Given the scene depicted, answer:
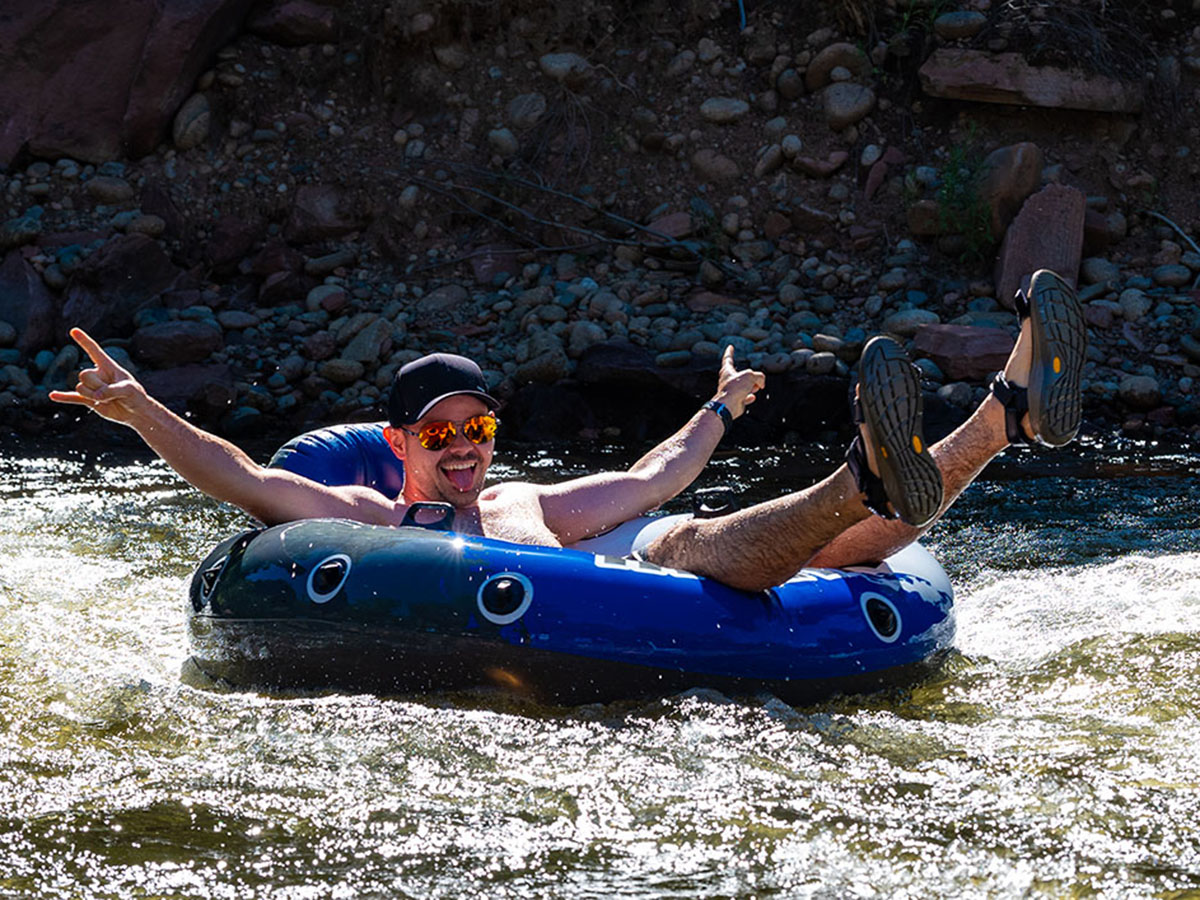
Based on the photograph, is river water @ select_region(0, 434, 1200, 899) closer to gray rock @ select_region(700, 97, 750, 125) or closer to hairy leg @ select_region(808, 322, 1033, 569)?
hairy leg @ select_region(808, 322, 1033, 569)

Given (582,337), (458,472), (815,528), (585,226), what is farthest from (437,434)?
(585,226)

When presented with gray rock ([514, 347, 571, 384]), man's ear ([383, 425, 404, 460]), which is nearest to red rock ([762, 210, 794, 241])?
gray rock ([514, 347, 571, 384])

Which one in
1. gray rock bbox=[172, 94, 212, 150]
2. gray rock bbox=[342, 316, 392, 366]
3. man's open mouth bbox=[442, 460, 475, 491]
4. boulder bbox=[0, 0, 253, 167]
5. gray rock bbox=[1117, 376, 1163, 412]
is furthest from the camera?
gray rock bbox=[172, 94, 212, 150]

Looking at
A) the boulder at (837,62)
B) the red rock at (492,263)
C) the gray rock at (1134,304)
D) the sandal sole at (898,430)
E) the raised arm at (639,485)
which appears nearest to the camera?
the sandal sole at (898,430)

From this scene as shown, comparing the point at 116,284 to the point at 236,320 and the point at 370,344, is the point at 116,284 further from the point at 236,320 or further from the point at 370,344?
the point at 370,344

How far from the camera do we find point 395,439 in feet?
14.7

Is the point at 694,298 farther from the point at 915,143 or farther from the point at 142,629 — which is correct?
the point at 142,629

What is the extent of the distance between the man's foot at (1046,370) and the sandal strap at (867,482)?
555 mm

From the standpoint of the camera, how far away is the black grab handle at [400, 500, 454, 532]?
13.7 ft

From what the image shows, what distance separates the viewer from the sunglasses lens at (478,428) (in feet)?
14.0

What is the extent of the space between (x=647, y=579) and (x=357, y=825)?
3.45 ft

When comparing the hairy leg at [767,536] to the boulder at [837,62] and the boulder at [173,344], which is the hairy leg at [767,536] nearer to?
the boulder at [173,344]

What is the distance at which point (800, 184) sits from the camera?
983 cm

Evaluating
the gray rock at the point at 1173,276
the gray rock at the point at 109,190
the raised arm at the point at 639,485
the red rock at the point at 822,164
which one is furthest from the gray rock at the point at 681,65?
the raised arm at the point at 639,485
